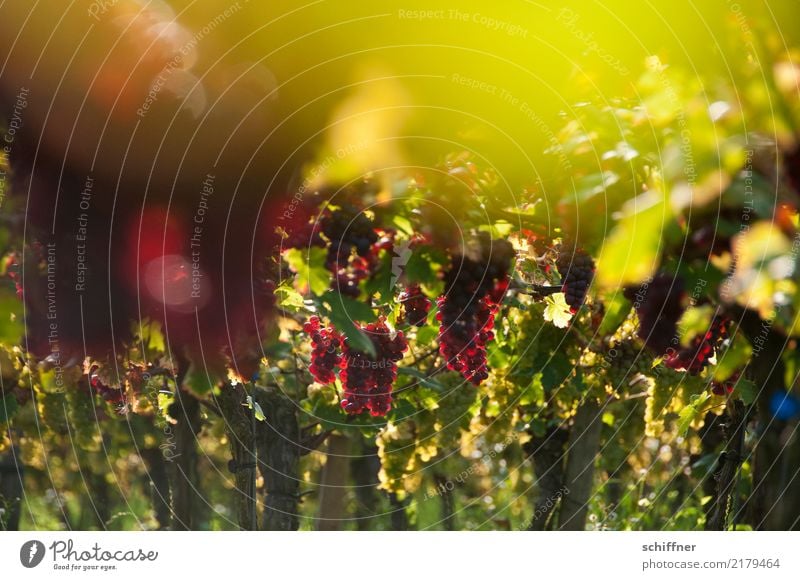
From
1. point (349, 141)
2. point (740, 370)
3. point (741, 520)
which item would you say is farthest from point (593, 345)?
point (349, 141)

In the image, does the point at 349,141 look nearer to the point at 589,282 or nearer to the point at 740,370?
the point at 589,282

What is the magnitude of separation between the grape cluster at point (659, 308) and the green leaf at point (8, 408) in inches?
39.3

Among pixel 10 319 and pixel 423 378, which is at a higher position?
pixel 10 319

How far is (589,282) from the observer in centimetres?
129

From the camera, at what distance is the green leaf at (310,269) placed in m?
1.26

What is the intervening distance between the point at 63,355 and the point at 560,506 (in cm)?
89

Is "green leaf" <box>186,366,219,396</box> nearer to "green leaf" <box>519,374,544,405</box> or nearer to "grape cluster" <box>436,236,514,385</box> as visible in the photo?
"grape cluster" <box>436,236,514,385</box>

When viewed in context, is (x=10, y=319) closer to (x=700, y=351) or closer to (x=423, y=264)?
(x=423, y=264)

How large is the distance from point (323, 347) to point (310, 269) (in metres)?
0.14

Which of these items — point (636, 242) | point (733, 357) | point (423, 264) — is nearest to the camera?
point (636, 242)

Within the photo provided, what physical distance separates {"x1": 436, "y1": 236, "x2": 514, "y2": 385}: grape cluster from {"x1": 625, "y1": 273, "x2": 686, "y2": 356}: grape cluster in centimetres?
21

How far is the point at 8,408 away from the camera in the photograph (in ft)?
4.38

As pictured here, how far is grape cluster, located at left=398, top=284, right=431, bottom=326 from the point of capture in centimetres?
128

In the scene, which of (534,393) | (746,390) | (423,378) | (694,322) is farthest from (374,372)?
(746,390)
